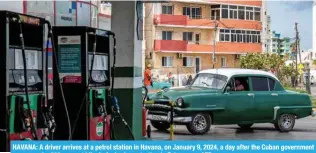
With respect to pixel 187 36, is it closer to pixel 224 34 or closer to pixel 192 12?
pixel 192 12

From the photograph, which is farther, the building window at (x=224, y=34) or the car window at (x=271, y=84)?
the building window at (x=224, y=34)

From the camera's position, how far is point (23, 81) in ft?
28.7

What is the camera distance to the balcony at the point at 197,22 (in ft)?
196

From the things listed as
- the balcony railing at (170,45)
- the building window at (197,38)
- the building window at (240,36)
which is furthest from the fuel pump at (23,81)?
the building window at (240,36)

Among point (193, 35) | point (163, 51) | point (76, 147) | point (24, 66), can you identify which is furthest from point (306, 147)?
point (193, 35)

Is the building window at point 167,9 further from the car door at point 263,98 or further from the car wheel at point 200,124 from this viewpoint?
the car wheel at point 200,124

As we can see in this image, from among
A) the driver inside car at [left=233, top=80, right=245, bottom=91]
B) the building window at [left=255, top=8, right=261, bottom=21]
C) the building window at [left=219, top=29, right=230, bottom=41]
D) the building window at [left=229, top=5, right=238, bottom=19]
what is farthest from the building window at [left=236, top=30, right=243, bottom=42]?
the driver inside car at [left=233, top=80, right=245, bottom=91]

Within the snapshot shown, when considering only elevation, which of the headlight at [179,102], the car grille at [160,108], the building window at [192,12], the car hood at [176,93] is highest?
the building window at [192,12]

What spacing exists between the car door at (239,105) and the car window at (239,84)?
3 centimetres

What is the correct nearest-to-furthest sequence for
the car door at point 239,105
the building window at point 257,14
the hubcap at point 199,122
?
1. the hubcap at point 199,122
2. the car door at point 239,105
3. the building window at point 257,14

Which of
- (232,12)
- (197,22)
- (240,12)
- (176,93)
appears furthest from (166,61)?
(176,93)

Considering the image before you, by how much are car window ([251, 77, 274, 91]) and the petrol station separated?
17.3 ft

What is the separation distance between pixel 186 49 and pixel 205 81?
44.4 meters

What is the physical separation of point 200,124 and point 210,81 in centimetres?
141
